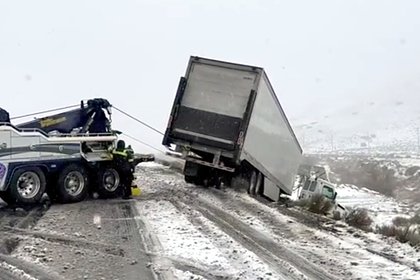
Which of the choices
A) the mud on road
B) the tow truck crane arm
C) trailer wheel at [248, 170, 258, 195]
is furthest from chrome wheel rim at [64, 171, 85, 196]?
trailer wheel at [248, 170, 258, 195]

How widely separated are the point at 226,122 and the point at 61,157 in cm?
437

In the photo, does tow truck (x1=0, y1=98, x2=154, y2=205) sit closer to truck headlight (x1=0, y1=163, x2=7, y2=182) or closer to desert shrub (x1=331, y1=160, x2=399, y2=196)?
truck headlight (x1=0, y1=163, x2=7, y2=182)

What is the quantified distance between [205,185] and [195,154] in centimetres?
155

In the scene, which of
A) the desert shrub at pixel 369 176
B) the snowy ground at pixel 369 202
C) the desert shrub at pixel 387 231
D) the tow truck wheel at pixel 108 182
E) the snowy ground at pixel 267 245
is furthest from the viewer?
the desert shrub at pixel 369 176

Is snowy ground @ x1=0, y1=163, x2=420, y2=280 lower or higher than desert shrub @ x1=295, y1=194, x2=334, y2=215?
lower

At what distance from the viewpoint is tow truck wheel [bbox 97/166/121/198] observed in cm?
1340

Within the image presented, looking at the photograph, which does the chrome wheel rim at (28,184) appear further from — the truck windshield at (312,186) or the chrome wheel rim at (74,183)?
the truck windshield at (312,186)

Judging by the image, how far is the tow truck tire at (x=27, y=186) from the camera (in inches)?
443

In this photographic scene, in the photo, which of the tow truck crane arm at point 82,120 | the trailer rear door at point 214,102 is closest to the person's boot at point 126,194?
the tow truck crane arm at point 82,120

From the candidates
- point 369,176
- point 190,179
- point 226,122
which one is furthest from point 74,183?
point 369,176

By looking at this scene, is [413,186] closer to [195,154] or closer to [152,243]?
[195,154]

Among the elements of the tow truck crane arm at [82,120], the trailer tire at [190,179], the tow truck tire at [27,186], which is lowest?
the tow truck tire at [27,186]

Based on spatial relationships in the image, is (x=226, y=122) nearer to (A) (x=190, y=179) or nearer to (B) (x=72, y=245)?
(A) (x=190, y=179)

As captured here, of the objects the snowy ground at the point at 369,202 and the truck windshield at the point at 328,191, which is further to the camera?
the snowy ground at the point at 369,202
